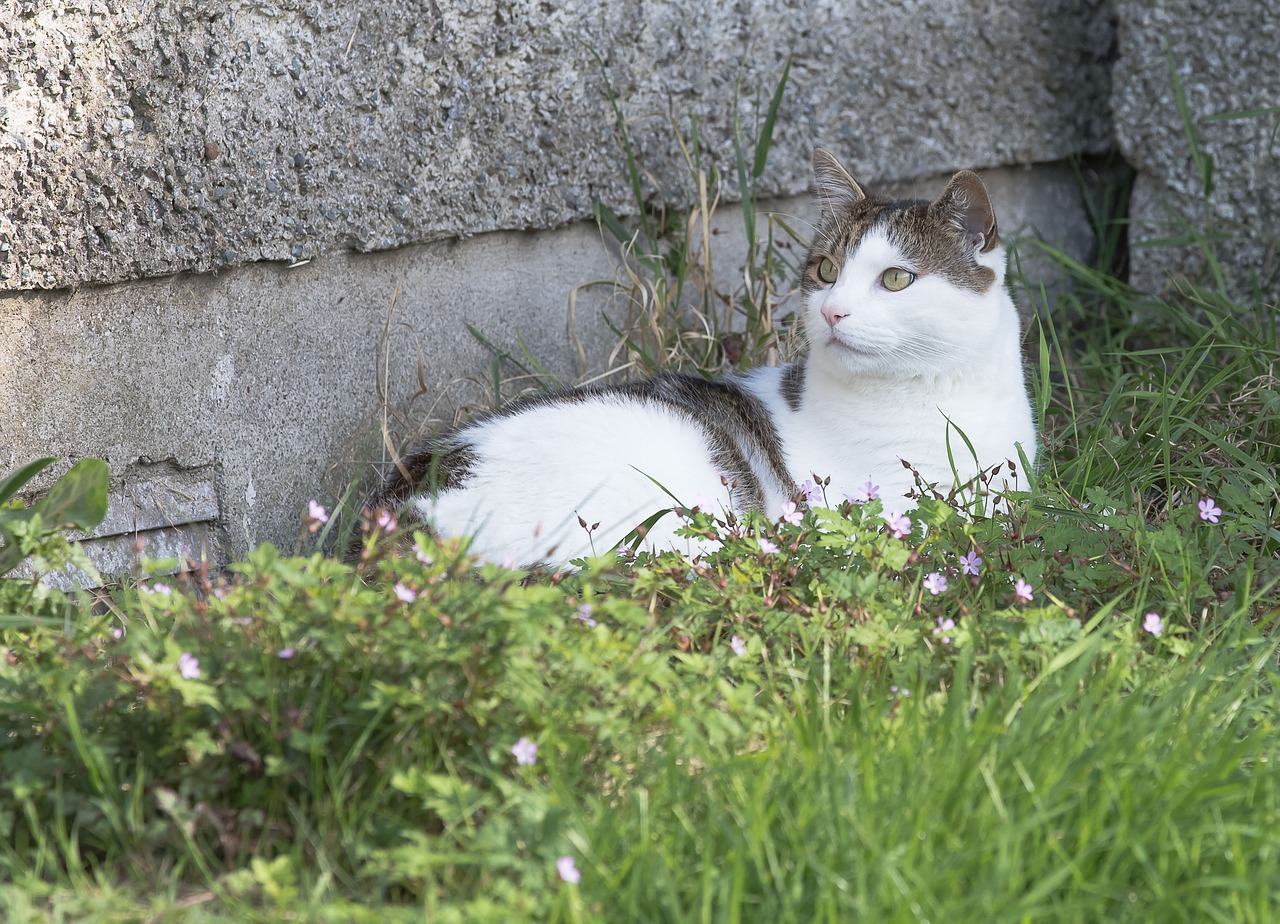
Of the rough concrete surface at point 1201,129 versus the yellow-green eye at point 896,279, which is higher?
the rough concrete surface at point 1201,129

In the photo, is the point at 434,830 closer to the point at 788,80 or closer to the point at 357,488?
the point at 357,488

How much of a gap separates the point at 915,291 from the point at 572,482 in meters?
0.80

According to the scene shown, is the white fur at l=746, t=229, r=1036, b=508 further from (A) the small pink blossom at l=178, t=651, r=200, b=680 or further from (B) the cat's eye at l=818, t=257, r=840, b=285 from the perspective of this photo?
(A) the small pink blossom at l=178, t=651, r=200, b=680

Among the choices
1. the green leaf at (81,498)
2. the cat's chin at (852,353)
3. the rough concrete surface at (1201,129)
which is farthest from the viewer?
the rough concrete surface at (1201,129)

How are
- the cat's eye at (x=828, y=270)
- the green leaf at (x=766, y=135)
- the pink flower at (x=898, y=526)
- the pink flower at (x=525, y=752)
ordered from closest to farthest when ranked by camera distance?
the pink flower at (x=525, y=752) → the pink flower at (x=898, y=526) → the cat's eye at (x=828, y=270) → the green leaf at (x=766, y=135)

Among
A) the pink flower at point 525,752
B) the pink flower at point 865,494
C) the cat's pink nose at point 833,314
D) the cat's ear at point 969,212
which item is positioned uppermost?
the cat's ear at point 969,212

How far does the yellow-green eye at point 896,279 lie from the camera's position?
242 centimetres

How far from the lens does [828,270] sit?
8.38 ft

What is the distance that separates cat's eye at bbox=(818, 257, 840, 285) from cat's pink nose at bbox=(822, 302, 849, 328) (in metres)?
0.14

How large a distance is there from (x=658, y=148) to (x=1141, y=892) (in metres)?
2.39

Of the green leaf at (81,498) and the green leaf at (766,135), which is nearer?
the green leaf at (81,498)

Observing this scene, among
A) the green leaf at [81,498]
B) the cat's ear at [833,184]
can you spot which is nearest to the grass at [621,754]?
the green leaf at [81,498]

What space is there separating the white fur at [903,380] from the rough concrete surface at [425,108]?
898 millimetres

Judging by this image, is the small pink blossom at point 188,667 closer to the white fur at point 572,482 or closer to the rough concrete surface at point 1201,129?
the white fur at point 572,482
